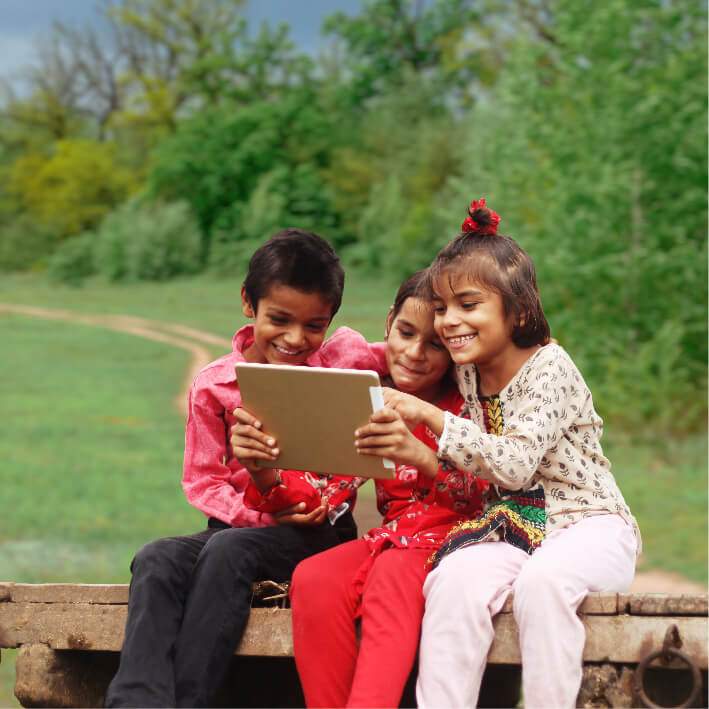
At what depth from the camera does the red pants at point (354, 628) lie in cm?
212

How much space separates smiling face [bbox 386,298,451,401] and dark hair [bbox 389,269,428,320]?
2cm

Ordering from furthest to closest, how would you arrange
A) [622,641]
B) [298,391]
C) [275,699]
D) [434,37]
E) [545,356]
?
[434,37], [275,699], [545,356], [298,391], [622,641]

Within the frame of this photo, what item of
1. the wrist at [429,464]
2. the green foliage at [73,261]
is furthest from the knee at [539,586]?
the green foliage at [73,261]

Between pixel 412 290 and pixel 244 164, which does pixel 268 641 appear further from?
pixel 244 164

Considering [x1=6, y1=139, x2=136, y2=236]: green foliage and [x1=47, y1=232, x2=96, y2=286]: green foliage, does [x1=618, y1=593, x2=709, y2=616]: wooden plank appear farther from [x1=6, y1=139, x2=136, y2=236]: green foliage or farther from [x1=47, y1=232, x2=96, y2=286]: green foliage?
[x1=6, y1=139, x2=136, y2=236]: green foliage

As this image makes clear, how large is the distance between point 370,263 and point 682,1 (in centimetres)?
1003

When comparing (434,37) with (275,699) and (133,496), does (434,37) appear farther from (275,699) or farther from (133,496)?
(275,699)

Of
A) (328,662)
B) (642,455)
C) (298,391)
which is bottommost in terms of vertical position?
(642,455)

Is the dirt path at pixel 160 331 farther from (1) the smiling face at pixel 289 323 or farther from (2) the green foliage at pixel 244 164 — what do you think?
(1) the smiling face at pixel 289 323

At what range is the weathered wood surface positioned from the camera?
2113mm

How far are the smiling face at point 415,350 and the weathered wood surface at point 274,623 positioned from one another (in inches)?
28.0

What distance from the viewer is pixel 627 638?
2.12 meters

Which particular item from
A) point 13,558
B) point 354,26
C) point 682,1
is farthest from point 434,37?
point 13,558

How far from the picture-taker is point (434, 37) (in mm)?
23375
